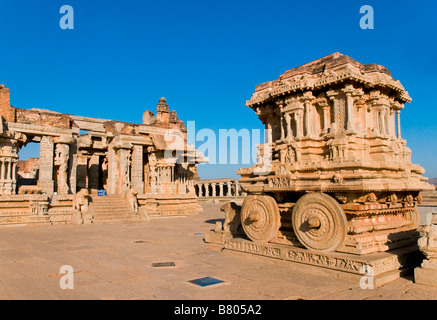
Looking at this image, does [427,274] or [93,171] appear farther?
[93,171]

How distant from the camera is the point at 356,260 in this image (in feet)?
16.7

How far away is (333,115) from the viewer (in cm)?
930

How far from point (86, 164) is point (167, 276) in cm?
2283

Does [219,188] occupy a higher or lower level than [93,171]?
lower

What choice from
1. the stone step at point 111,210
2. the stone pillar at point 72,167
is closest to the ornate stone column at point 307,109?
the stone step at point 111,210

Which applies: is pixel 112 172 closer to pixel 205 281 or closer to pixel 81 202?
pixel 81 202

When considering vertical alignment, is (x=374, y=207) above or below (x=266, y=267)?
above

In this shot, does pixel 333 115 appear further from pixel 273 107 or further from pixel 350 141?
pixel 273 107

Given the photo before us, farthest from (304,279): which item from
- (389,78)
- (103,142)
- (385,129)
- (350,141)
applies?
(103,142)

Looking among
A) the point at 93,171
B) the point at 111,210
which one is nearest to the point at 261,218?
the point at 111,210

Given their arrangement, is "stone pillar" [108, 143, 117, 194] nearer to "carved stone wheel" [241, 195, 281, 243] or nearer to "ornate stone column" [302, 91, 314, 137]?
"ornate stone column" [302, 91, 314, 137]

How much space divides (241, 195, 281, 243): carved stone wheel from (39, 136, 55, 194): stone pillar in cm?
1395

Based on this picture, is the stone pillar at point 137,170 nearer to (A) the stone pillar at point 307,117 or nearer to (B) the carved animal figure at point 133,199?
(B) the carved animal figure at point 133,199
